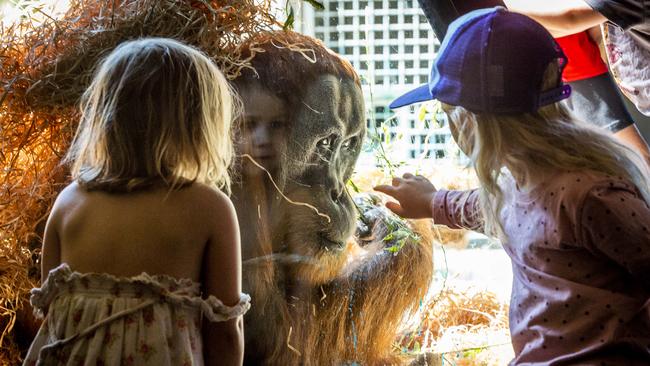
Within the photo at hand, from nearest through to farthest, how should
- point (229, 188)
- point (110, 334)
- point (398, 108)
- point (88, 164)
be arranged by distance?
point (110, 334)
point (88, 164)
point (229, 188)
point (398, 108)

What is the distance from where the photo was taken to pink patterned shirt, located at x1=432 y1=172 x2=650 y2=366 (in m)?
1.14

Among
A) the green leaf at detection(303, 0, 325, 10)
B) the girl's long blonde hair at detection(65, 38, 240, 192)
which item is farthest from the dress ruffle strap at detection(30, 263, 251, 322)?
the green leaf at detection(303, 0, 325, 10)

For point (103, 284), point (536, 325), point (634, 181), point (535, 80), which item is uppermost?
point (535, 80)

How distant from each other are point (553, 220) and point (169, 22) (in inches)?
28.5

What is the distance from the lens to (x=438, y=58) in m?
1.30

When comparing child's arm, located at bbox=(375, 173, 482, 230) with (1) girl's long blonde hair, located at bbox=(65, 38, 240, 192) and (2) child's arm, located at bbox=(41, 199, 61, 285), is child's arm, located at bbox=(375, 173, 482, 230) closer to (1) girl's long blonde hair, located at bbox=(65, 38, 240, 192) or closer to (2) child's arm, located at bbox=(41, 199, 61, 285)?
(1) girl's long blonde hair, located at bbox=(65, 38, 240, 192)

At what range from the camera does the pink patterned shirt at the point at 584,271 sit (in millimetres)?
1144

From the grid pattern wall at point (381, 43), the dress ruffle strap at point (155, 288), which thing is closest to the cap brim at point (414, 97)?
the grid pattern wall at point (381, 43)

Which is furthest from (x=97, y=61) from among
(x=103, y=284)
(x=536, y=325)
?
(x=536, y=325)

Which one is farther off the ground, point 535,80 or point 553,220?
point 535,80

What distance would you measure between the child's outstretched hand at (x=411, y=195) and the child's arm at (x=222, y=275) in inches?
14.7

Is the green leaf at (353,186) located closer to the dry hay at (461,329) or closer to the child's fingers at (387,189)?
the child's fingers at (387,189)

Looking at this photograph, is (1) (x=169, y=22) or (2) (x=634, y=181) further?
(1) (x=169, y=22)

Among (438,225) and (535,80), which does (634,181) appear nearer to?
(535,80)
